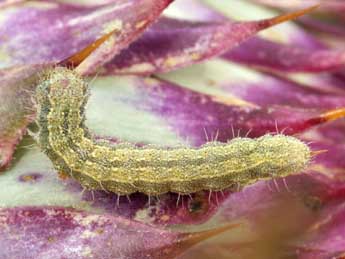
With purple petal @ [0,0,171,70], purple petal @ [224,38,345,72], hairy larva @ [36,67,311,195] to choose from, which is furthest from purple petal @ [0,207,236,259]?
purple petal @ [224,38,345,72]

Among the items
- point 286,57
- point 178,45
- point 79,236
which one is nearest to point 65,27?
point 178,45

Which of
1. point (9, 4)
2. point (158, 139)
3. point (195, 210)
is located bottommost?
point (195, 210)

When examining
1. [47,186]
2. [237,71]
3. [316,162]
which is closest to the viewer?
[47,186]

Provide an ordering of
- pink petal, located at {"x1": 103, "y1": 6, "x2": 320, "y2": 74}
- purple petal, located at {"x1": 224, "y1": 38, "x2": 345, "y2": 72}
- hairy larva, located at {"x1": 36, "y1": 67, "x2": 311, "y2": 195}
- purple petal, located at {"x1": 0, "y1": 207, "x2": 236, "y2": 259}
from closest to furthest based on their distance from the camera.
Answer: purple petal, located at {"x1": 0, "y1": 207, "x2": 236, "y2": 259}, hairy larva, located at {"x1": 36, "y1": 67, "x2": 311, "y2": 195}, pink petal, located at {"x1": 103, "y1": 6, "x2": 320, "y2": 74}, purple petal, located at {"x1": 224, "y1": 38, "x2": 345, "y2": 72}

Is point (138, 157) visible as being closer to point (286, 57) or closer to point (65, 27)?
point (65, 27)

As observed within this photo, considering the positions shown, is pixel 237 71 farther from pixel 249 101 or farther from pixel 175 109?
pixel 175 109

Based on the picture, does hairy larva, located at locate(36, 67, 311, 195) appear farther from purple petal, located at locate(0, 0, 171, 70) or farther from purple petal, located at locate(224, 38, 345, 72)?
purple petal, located at locate(224, 38, 345, 72)

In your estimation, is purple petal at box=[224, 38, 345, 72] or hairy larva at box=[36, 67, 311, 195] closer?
hairy larva at box=[36, 67, 311, 195]

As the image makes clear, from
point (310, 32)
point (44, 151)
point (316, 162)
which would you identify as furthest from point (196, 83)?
point (310, 32)
